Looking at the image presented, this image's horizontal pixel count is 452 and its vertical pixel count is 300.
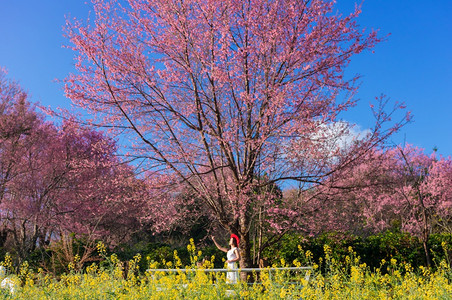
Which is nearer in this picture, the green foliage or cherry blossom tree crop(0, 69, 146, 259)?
the green foliage

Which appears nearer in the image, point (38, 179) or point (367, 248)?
point (367, 248)

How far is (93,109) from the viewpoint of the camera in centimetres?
898

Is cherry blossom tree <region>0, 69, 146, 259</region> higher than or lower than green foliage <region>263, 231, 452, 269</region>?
higher

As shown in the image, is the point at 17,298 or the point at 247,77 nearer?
the point at 17,298

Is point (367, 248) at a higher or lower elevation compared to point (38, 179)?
lower

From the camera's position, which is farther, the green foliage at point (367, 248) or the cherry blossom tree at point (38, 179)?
the cherry blossom tree at point (38, 179)

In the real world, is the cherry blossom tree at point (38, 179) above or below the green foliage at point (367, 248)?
above

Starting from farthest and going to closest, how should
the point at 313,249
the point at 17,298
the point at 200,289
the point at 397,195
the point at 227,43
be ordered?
the point at 397,195 < the point at 313,249 < the point at 227,43 < the point at 17,298 < the point at 200,289

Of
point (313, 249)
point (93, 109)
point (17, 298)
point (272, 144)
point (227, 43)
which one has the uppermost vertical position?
point (227, 43)

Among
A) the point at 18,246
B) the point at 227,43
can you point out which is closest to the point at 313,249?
the point at 227,43

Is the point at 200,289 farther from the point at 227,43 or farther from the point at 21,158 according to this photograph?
the point at 21,158

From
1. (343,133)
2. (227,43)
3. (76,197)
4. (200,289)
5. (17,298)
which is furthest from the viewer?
(76,197)

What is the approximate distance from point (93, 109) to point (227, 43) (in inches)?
129

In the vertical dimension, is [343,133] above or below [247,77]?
below
